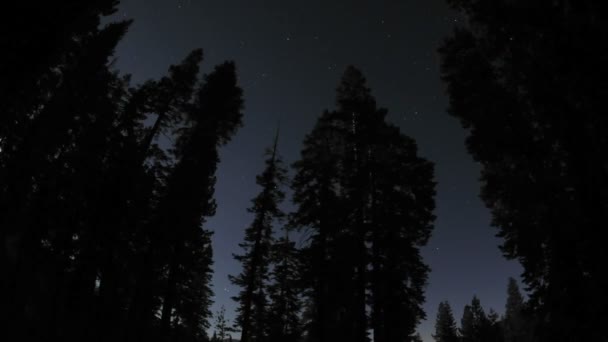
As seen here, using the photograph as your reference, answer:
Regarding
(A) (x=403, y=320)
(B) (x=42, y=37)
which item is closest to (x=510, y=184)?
(A) (x=403, y=320)

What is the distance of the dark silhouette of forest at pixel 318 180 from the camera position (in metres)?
8.80

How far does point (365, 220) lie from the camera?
15945mm

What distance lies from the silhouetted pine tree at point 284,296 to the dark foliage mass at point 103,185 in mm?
5631

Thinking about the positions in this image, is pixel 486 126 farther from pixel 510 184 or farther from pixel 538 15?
pixel 538 15

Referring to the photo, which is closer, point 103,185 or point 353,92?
point 103,185

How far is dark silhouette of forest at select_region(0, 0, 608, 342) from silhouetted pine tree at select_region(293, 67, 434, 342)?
11cm

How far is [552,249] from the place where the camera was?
1109cm

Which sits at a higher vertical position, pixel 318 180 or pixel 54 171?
pixel 318 180

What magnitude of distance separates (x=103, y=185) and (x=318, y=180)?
13.0m

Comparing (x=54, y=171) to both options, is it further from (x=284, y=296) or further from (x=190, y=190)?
(x=284, y=296)

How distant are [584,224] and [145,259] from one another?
1878 cm


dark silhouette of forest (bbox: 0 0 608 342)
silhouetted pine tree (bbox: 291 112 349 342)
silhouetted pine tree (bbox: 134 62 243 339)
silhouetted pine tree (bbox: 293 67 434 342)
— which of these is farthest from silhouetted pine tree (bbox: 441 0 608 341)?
silhouetted pine tree (bbox: 134 62 243 339)

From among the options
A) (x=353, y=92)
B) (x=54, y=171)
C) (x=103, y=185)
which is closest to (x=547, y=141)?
(x=353, y=92)

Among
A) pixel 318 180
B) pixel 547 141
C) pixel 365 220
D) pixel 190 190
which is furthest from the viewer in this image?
pixel 318 180
